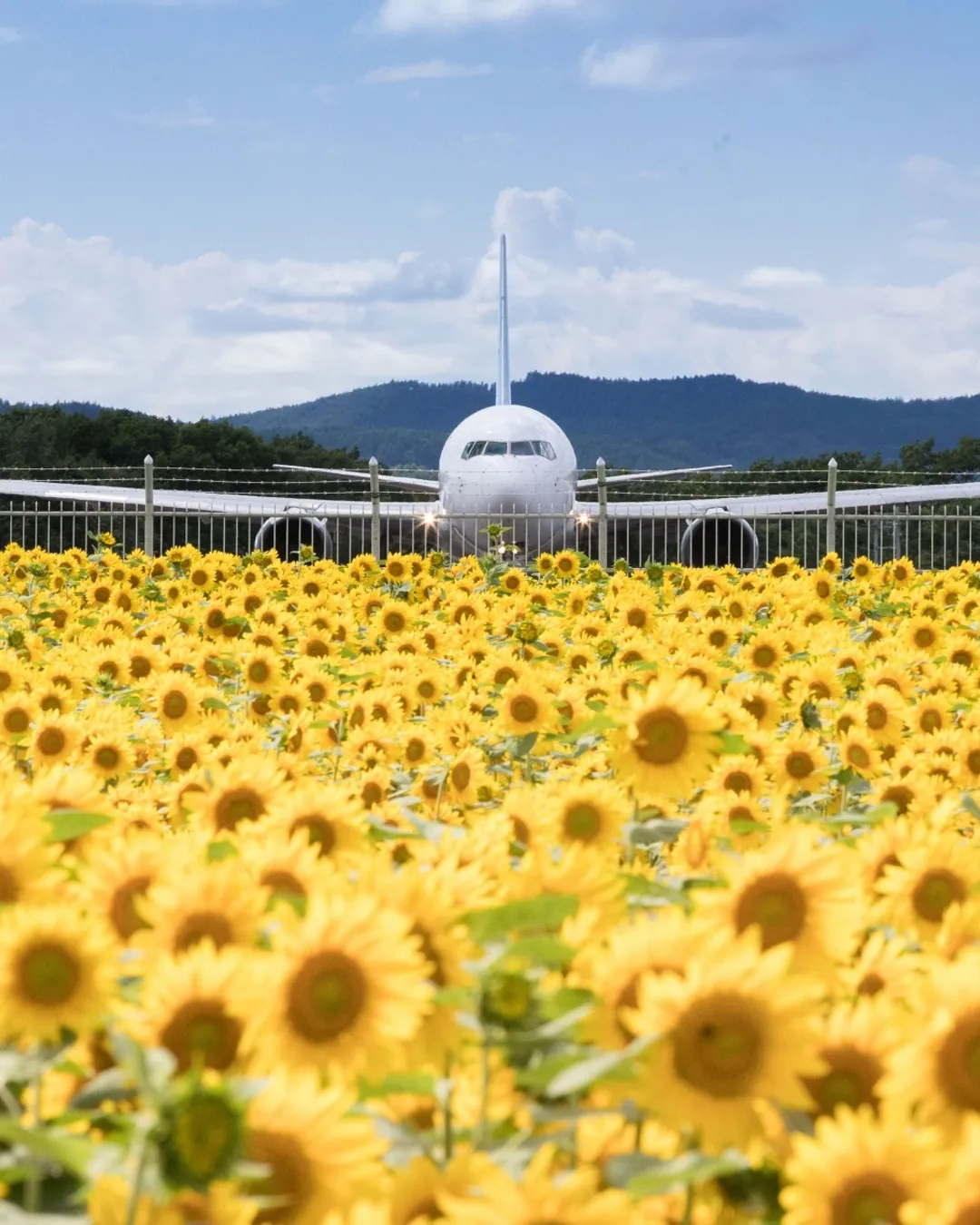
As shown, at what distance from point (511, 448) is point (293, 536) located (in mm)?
5350

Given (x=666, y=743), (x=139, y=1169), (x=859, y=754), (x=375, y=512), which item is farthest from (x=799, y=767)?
(x=375, y=512)

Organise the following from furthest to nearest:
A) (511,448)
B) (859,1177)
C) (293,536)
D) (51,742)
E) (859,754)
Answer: (293,536)
(511,448)
(859,754)
(51,742)
(859,1177)

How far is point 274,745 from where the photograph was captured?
3170mm

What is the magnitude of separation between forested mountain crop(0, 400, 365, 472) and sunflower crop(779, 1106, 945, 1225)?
60.4 metres

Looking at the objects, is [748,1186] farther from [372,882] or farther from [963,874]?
[963,874]

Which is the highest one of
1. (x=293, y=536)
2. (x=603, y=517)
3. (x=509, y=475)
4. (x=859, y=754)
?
(x=509, y=475)

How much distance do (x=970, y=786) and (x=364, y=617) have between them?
3.55 meters

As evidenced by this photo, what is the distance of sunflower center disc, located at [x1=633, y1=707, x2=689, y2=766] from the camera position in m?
1.97

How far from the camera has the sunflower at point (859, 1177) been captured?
0.91 m

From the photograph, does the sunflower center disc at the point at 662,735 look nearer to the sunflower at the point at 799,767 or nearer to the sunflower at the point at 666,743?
the sunflower at the point at 666,743

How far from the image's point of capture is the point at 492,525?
9.14 metres

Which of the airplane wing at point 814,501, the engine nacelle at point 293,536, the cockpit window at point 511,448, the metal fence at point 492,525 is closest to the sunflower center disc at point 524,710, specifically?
the metal fence at point 492,525

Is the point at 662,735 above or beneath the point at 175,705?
above

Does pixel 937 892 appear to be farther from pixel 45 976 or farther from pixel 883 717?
pixel 883 717
